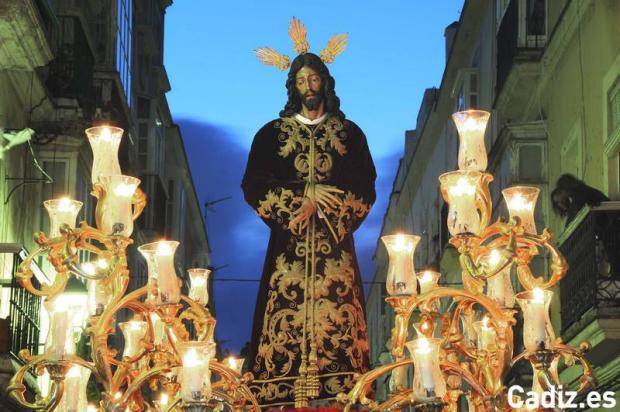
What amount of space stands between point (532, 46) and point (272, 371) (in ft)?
35.7

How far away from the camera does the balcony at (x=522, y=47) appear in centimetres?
1912

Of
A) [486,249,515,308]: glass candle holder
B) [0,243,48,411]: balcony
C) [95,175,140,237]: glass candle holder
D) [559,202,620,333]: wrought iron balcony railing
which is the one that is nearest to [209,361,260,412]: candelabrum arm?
[95,175,140,237]: glass candle holder

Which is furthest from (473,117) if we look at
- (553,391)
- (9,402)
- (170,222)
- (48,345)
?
(170,222)

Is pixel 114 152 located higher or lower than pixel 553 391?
higher

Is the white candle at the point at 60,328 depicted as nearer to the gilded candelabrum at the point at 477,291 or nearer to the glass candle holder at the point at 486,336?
the gilded candelabrum at the point at 477,291

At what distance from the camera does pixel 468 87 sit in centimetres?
2466

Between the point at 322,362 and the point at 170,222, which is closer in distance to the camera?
the point at 322,362

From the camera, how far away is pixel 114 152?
28.6ft

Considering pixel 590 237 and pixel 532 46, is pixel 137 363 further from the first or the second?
pixel 532 46

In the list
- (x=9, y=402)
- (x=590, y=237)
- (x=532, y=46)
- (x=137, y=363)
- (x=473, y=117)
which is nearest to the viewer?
(x=473, y=117)

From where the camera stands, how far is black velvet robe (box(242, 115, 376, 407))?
29.7ft

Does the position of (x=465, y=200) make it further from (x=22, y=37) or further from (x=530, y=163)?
(x=530, y=163)

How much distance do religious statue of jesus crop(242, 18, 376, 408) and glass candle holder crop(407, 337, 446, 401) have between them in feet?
3.33

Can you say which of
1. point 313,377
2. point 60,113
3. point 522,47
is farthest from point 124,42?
point 313,377
